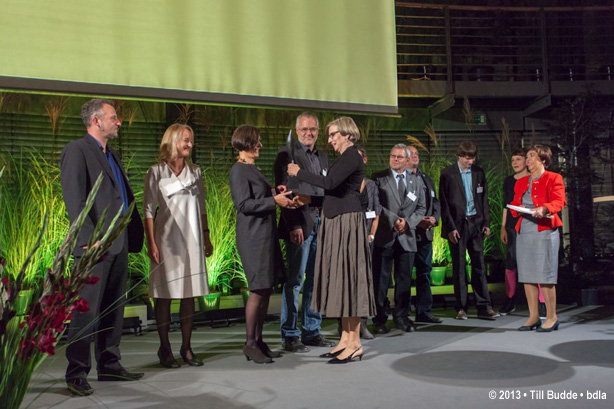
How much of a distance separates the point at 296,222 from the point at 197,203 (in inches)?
24.7

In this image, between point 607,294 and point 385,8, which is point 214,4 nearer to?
point 385,8

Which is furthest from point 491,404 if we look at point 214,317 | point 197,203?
point 214,317

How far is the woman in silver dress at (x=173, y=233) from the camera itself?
3541 mm

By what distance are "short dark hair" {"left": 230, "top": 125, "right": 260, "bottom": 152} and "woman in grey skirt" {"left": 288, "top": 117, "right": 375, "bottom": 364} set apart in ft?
0.93

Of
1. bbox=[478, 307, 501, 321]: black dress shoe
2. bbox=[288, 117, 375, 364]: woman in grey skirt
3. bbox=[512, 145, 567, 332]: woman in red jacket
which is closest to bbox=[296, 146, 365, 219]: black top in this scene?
bbox=[288, 117, 375, 364]: woman in grey skirt

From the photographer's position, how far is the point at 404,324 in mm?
4684

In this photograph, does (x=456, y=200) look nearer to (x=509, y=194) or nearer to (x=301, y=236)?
(x=509, y=194)

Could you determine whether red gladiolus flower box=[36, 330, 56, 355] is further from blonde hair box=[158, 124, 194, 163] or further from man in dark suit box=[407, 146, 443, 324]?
man in dark suit box=[407, 146, 443, 324]

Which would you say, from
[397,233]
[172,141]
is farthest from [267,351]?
[397,233]

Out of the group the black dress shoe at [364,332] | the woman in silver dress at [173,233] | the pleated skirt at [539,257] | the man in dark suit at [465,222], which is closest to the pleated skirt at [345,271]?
the woman in silver dress at [173,233]

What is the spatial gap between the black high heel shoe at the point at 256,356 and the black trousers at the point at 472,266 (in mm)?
2252

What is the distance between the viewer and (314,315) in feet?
13.6

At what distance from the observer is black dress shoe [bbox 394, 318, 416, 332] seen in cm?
466

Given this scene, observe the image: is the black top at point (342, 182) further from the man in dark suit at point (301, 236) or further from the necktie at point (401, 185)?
the necktie at point (401, 185)
